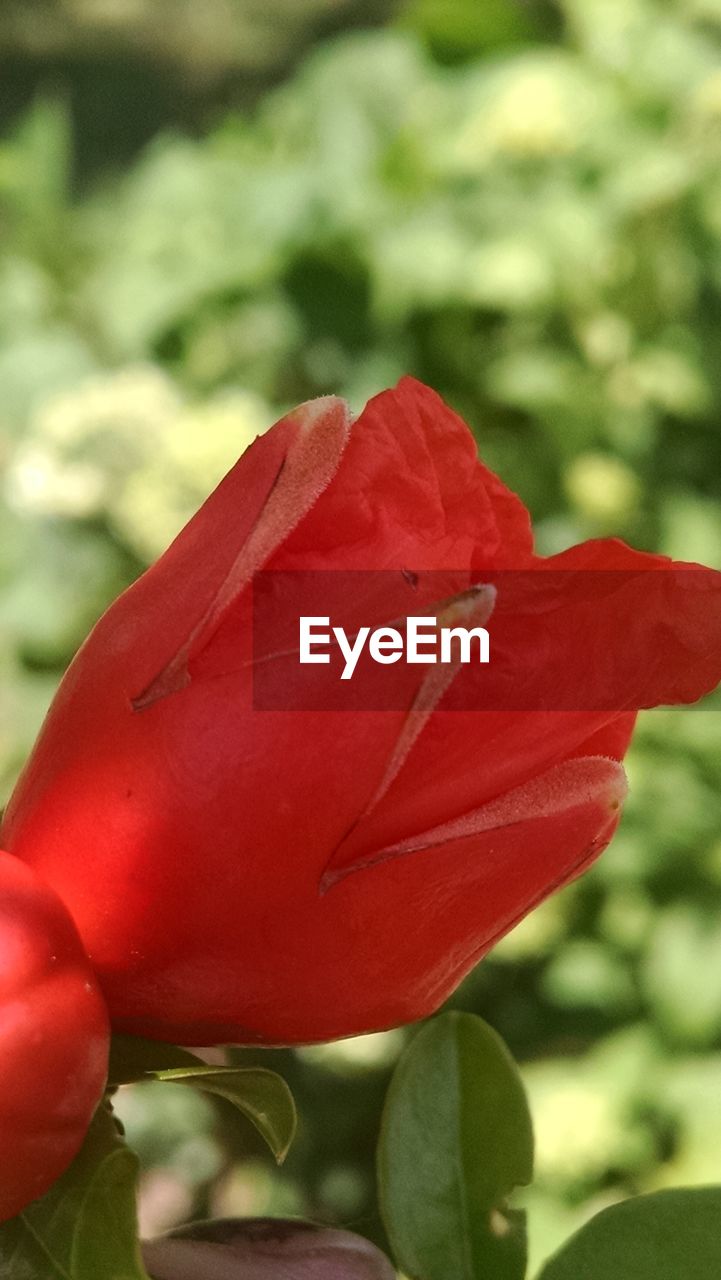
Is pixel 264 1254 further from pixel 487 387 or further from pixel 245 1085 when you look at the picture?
pixel 487 387

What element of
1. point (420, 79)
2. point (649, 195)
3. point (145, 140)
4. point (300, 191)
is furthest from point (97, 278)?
point (145, 140)

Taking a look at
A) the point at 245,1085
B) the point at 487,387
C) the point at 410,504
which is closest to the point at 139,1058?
the point at 245,1085

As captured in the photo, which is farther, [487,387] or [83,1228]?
[487,387]

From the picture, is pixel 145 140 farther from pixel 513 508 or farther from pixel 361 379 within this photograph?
pixel 513 508

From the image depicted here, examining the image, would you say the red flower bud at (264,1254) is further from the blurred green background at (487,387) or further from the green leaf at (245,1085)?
the blurred green background at (487,387)

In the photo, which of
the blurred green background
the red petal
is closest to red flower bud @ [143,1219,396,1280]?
the red petal

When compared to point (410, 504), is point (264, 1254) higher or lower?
lower

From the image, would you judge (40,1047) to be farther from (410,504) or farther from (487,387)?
(487,387)
